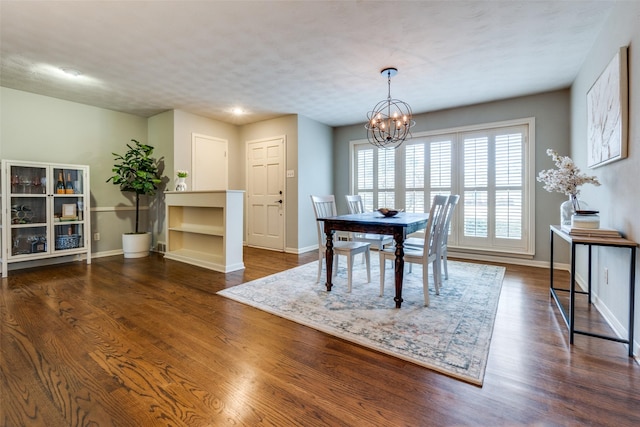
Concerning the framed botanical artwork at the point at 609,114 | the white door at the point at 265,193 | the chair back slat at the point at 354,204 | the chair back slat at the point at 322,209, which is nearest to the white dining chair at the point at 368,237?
the chair back slat at the point at 354,204

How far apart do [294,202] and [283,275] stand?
1.83 meters

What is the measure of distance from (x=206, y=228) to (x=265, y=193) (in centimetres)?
153

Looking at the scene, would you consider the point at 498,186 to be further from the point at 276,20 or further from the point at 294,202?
the point at 276,20

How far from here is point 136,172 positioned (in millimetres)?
4633

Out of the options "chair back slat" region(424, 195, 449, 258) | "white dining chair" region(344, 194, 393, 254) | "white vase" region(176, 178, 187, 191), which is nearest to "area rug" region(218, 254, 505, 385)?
"white dining chair" region(344, 194, 393, 254)

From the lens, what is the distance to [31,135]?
4.02 meters

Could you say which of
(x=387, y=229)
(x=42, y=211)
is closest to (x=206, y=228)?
(x=42, y=211)

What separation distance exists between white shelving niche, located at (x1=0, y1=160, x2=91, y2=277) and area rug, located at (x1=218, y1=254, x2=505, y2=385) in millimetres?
2770

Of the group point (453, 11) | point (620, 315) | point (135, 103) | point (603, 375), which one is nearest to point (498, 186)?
point (620, 315)

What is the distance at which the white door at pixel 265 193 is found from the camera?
17.5 feet

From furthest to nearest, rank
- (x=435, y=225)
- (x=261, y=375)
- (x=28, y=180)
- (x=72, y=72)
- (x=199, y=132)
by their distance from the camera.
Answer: (x=199, y=132) < (x=28, y=180) < (x=72, y=72) < (x=435, y=225) < (x=261, y=375)

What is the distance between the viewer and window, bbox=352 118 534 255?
4.13m

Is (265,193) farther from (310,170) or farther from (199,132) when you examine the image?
(199,132)

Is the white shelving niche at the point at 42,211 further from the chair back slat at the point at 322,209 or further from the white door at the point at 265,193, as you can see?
the chair back slat at the point at 322,209
